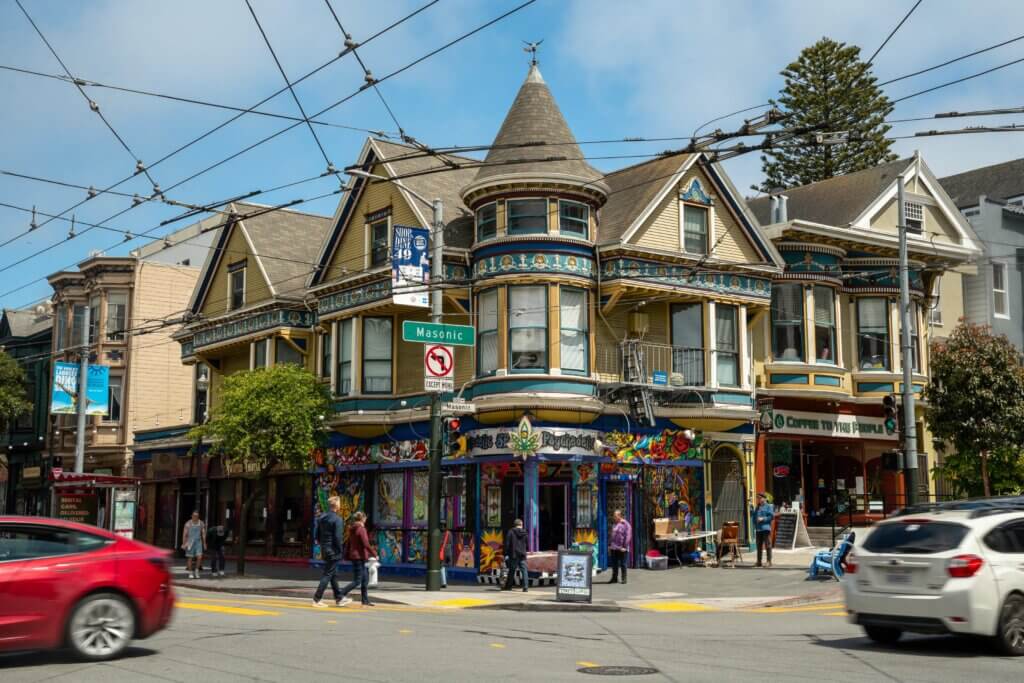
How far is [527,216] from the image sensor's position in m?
29.3

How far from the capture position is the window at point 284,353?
3638 centimetres

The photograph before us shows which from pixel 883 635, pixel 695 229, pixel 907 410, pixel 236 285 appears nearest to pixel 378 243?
pixel 236 285

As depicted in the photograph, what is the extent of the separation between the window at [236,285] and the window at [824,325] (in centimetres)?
1788

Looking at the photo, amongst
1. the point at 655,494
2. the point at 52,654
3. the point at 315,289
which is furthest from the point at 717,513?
the point at 52,654

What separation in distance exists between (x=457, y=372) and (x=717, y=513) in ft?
26.2

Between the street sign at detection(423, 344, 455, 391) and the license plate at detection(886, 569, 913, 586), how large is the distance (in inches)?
516

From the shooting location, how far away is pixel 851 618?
45.1 ft

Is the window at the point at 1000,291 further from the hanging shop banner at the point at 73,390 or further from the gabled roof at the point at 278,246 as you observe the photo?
the hanging shop banner at the point at 73,390

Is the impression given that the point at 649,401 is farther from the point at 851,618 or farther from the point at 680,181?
the point at 851,618

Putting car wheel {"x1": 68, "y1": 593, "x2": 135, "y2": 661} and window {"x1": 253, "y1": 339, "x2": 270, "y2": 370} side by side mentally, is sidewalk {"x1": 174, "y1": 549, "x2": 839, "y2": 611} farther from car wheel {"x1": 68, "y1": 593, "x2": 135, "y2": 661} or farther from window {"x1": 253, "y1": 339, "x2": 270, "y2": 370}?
car wheel {"x1": 68, "y1": 593, "x2": 135, "y2": 661}

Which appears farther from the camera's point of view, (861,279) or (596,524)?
(861,279)

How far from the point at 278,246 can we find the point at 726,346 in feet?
50.9

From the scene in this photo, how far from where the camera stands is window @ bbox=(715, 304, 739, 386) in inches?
1244

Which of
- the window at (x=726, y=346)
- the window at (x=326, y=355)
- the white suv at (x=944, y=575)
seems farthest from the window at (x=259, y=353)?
the white suv at (x=944, y=575)
